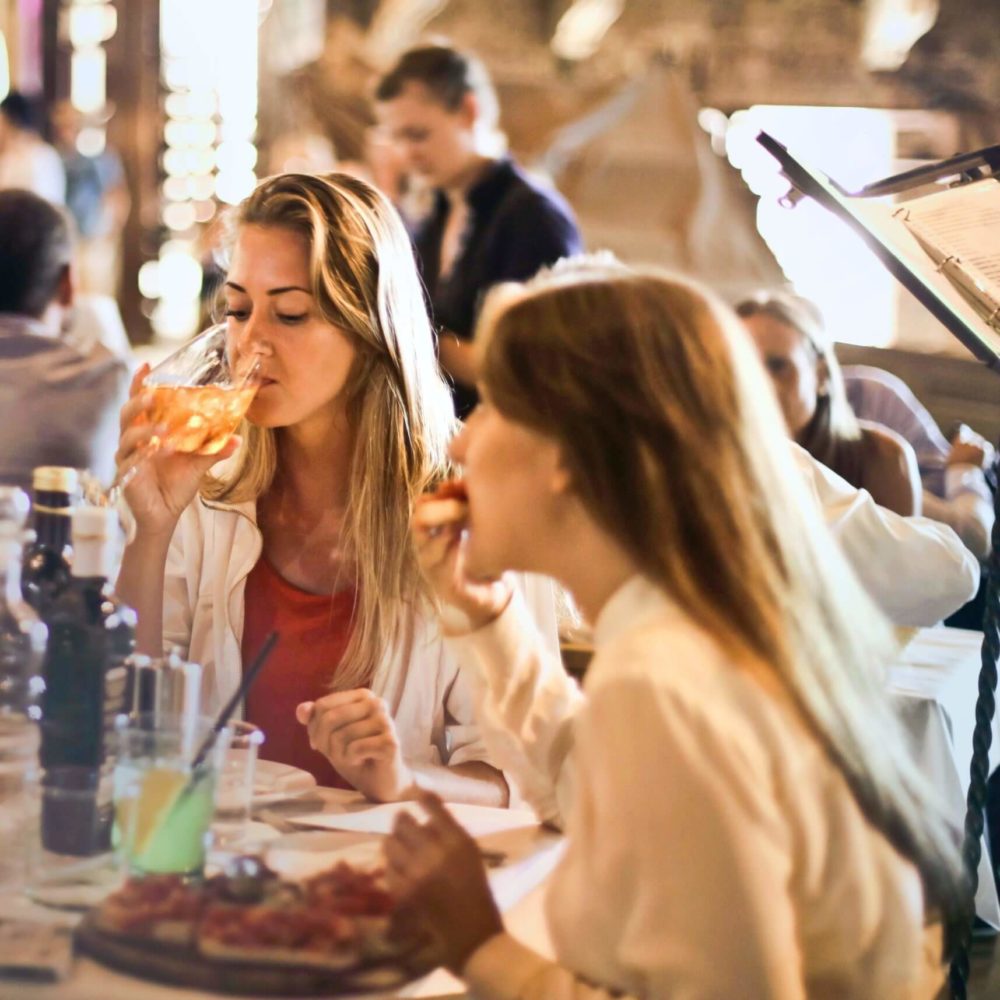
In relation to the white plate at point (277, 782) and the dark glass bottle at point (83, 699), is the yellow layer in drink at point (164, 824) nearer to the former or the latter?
the dark glass bottle at point (83, 699)

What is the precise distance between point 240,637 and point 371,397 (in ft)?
1.11

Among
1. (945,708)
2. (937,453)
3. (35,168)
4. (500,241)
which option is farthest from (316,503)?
(35,168)

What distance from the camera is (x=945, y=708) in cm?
229

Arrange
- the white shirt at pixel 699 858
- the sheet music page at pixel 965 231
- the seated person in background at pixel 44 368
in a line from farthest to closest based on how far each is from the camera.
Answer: the seated person in background at pixel 44 368
the sheet music page at pixel 965 231
the white shirt at pixel 699 858

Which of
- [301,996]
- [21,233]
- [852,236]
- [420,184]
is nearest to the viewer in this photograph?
[301,996]

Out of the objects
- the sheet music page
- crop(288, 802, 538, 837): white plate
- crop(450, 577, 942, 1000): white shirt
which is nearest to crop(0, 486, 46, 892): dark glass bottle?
crop(288, 802, 538, 837): white plate

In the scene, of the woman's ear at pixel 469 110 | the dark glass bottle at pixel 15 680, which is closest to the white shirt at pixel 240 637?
the dark glass bottle at pixel 15 680

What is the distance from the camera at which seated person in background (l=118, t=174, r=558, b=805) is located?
1.55 meters

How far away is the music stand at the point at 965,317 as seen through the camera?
1.62 metres

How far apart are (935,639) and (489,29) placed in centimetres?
213

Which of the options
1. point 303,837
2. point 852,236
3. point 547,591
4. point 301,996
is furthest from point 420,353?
point 852,236

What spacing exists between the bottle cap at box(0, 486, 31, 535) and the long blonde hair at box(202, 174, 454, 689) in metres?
0.38

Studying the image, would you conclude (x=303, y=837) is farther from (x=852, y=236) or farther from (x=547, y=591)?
(x=852, y=236)

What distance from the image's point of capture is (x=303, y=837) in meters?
1.16
